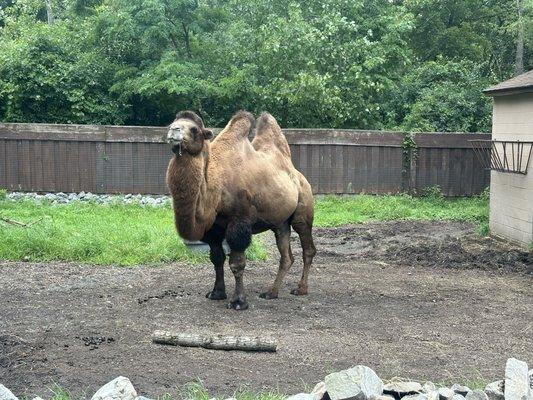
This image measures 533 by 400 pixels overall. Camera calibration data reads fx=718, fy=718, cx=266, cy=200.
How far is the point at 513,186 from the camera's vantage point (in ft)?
43.1

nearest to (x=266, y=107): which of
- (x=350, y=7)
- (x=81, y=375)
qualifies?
(x=350, y=7)

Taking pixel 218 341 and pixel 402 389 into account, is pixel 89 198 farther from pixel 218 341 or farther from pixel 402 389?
pixel 402 389

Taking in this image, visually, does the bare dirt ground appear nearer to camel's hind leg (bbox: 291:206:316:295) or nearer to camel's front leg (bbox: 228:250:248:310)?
camel's front leg (bbox: 228:250:248:310)

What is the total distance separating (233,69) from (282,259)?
11.5 meters

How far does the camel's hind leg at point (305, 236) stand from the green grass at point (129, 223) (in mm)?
2165

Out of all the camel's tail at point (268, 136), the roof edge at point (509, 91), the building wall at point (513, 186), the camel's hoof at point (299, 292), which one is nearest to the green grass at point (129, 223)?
the building wall at point (513, 186)

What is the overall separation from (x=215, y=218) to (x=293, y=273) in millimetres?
2841

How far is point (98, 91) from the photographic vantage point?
66.9 feet

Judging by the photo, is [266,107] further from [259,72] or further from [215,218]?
[215,218]

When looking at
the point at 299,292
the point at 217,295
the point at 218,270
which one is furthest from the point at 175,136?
the point at 299,292

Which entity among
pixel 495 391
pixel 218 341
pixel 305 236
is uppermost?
pixel 305 236

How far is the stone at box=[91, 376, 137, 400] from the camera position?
174 inches

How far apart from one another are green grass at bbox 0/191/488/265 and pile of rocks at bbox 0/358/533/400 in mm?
6308

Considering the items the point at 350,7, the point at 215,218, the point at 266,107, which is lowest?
the point at 215,218
